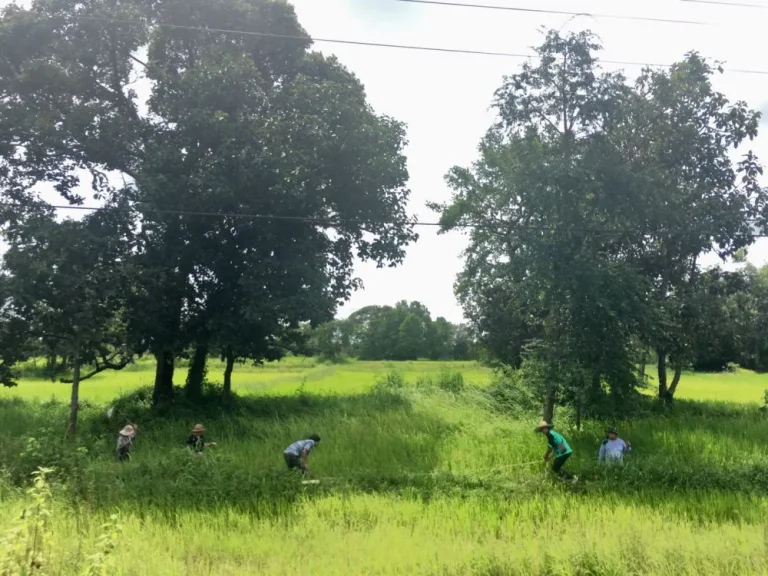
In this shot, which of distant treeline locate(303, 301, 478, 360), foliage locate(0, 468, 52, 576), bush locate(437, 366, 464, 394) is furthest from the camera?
distant treeline locate(303, 301, 478, 360)

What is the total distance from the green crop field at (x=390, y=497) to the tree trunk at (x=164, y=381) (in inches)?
35.8

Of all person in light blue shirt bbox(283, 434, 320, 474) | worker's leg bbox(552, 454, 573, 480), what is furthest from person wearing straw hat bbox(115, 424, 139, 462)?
worker's leg bbox(552, 454, 573, 480)

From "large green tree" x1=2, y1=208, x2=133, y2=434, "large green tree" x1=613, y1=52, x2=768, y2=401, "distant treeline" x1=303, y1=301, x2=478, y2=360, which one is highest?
"large green tree" x1=613, y1=52, x2=768, y2=401

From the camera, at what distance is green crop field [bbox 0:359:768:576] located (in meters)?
5.89

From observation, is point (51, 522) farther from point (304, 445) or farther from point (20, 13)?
point (20, 13)

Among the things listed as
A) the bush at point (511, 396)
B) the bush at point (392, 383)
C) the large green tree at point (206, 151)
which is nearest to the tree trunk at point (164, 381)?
the large green tree at point (206, 151)

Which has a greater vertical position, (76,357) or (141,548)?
(76,357)

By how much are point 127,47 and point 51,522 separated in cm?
1405

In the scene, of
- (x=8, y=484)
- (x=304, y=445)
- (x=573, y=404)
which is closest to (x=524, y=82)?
(x=573, y=404)

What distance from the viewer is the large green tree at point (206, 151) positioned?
574 inches

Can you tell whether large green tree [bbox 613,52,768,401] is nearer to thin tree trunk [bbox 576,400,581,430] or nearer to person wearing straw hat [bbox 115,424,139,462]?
thin tree trunk [bbox 576,400,581,430]

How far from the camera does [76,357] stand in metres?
13.9

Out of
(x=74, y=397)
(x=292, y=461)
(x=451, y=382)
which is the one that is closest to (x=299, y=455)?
(x=292, y=461)

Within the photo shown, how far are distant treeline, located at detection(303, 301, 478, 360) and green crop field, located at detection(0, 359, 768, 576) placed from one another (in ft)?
179
